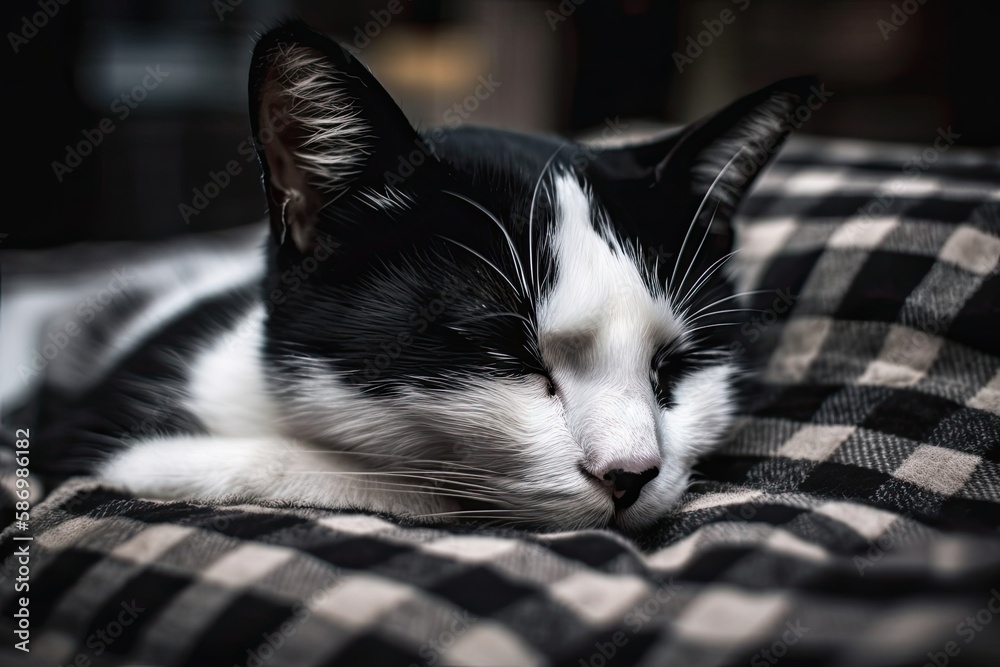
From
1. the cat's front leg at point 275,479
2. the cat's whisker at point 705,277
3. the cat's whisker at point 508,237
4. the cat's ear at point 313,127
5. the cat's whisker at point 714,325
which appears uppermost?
the cat's ear at point 313,127

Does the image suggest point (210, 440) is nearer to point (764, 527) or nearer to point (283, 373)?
point (283, 373)

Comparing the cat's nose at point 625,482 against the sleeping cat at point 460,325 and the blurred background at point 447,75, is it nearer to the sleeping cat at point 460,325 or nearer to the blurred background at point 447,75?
the sleeping cat at point 460,325

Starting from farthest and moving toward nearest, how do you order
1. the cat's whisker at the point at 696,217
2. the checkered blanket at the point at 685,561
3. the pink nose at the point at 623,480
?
the cat's whisker at the point at 696,217 → the pink nose at the point at 623,480 → the checkered blanket at the point at 685,561

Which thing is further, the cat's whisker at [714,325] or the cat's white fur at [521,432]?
the cat's whisker at [714,325]

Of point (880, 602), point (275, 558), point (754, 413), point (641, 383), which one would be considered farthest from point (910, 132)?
point (275, 558)

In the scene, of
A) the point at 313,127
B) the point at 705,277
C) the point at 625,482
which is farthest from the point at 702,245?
the point at 313,127

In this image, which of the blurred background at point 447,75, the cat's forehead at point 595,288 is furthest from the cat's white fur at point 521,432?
the blurred background at point 447,75

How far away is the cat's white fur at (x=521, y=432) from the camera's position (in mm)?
611

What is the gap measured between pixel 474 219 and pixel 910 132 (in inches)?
65.6

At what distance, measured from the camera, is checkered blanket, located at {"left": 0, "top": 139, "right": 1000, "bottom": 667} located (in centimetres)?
45

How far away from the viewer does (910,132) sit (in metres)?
1.90

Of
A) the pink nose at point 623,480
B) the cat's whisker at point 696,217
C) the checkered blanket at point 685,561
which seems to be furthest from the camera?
the cat's whisker at point 696,217

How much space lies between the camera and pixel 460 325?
64cm

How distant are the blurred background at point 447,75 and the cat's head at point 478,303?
0.73 m
